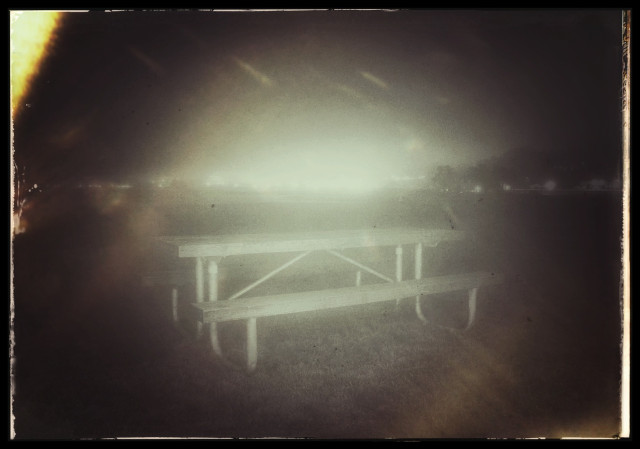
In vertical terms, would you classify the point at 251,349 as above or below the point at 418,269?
below

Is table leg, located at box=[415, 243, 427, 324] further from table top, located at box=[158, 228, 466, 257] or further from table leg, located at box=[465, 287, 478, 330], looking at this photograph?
table leg, located at box=[465, 287, 478, 330]

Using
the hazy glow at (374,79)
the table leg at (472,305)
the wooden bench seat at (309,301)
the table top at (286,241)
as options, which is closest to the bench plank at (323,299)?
the wooden bench seat at (309,301)

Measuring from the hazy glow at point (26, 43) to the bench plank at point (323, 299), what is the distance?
6.36 ft

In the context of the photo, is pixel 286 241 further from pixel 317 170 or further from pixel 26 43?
pixel 26 43

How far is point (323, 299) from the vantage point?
3.32 meters

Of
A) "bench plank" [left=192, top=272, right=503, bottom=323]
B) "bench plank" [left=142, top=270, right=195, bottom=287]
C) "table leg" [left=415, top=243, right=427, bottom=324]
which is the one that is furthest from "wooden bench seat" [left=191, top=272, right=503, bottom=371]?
"bench plank" [left=142, top=270, right=195, bottom=287]

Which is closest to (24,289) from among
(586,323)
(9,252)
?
(9,252)

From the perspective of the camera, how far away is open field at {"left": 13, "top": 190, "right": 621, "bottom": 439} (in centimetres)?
272

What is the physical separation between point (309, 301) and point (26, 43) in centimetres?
276

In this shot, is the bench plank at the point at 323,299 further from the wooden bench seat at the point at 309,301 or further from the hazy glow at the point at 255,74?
the hazy glow at the point at 255,74

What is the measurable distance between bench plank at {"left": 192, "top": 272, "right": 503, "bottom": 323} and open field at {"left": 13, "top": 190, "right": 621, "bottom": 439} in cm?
51

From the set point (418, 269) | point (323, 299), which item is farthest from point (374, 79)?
point (418, 269)

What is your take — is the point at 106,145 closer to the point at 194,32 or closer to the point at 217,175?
the point at 217,175

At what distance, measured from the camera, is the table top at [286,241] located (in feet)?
10.5
